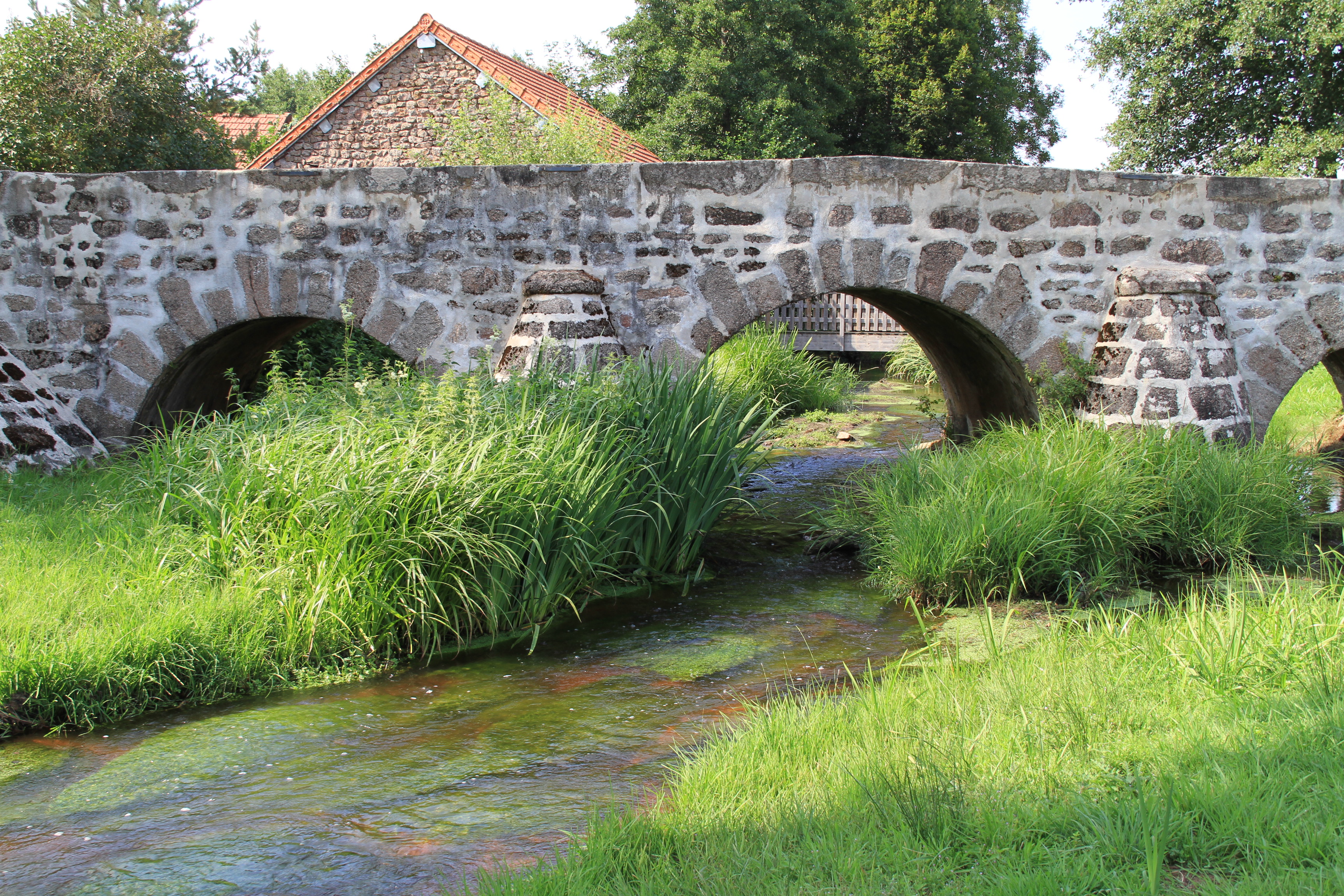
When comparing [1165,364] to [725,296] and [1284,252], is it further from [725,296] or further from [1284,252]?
[725,296]

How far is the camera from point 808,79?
22.2 m

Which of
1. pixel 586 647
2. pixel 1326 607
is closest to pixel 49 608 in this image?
pixel 586 647

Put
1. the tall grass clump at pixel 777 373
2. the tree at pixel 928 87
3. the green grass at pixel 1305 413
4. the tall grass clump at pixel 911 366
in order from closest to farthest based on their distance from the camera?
the green grass at pixel 1305 413 → the tall grass clump at pixel 777 373 → the tall grass clump at pixel 911 366 → the tree at pixel 928 87

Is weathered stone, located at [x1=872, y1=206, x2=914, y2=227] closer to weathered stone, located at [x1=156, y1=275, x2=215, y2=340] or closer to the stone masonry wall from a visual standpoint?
weathered stone, located at [x1=156, y1=275, x2=215, y2=340]

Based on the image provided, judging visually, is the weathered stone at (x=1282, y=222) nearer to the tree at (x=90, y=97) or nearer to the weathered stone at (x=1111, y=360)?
the weathered stone at (x=1111, y=360)

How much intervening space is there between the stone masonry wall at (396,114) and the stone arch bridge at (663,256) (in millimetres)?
10305

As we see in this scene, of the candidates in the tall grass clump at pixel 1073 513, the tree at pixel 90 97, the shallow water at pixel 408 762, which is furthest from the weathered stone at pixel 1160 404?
the tree at pixel 90 97

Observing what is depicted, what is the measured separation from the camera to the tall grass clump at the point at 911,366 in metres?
14.4

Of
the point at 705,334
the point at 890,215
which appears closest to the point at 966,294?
the point at 890,215

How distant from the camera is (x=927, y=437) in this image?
9969 mm

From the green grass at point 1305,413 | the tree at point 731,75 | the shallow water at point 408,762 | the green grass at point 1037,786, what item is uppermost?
the tree at point 731,75

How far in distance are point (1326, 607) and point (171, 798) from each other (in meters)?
3.58

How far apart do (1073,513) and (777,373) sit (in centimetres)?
681

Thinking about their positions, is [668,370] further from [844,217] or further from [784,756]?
[784,756]
